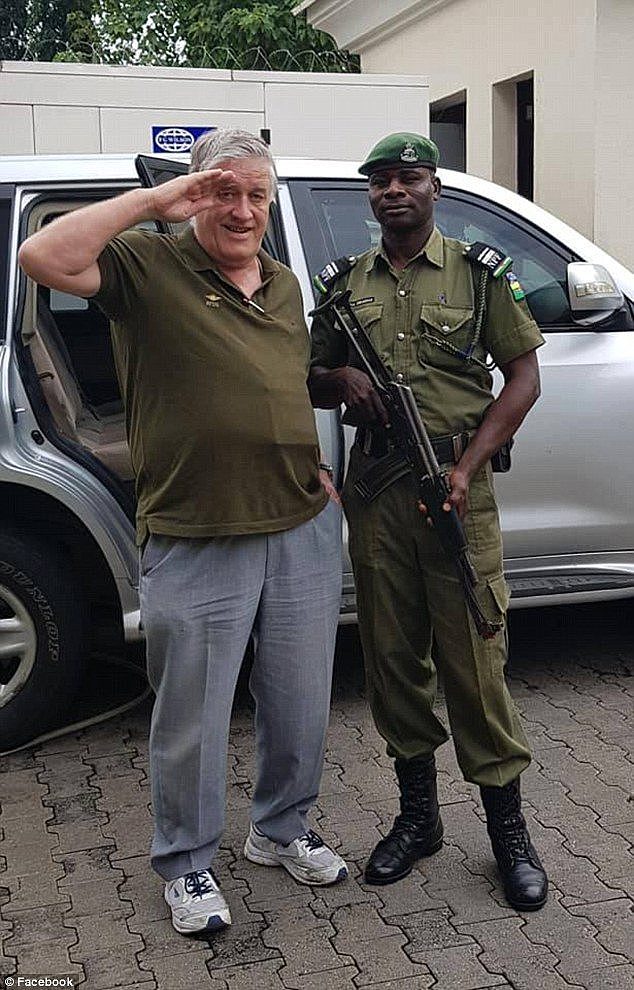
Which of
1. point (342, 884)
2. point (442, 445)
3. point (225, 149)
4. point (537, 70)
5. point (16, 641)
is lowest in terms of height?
point (342, 884)

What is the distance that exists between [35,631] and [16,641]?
7 cm

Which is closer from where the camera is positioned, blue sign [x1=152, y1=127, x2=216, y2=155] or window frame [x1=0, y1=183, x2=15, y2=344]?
window frame [x1=0, y1=183, x2=15, y2=344]

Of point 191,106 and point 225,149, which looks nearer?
point 225,149

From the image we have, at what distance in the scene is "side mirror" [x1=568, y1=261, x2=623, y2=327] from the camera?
164 inches

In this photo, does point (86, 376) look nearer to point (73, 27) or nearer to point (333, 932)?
point (333, 932)

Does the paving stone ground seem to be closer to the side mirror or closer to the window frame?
the side mirror

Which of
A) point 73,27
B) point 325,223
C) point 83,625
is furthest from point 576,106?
point 73,27

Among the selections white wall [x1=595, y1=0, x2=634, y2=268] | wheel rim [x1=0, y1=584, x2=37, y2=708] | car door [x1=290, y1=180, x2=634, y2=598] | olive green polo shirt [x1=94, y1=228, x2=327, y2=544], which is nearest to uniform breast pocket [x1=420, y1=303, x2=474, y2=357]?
olive green polo shirt [x1=94, y1=228, x2=327, y2=544]

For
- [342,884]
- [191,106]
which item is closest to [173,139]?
[191,106]

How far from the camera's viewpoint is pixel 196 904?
119 inches

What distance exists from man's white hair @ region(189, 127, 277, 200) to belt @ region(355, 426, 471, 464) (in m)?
0.70

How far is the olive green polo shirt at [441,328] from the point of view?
304 centimetres

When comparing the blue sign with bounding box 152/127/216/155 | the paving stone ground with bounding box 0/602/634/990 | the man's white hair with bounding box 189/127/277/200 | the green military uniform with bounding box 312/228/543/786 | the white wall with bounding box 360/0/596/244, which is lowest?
the paving stone ground with bounding box 0/602/634/990

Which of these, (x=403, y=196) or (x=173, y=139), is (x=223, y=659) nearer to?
(x=403, y=196)
